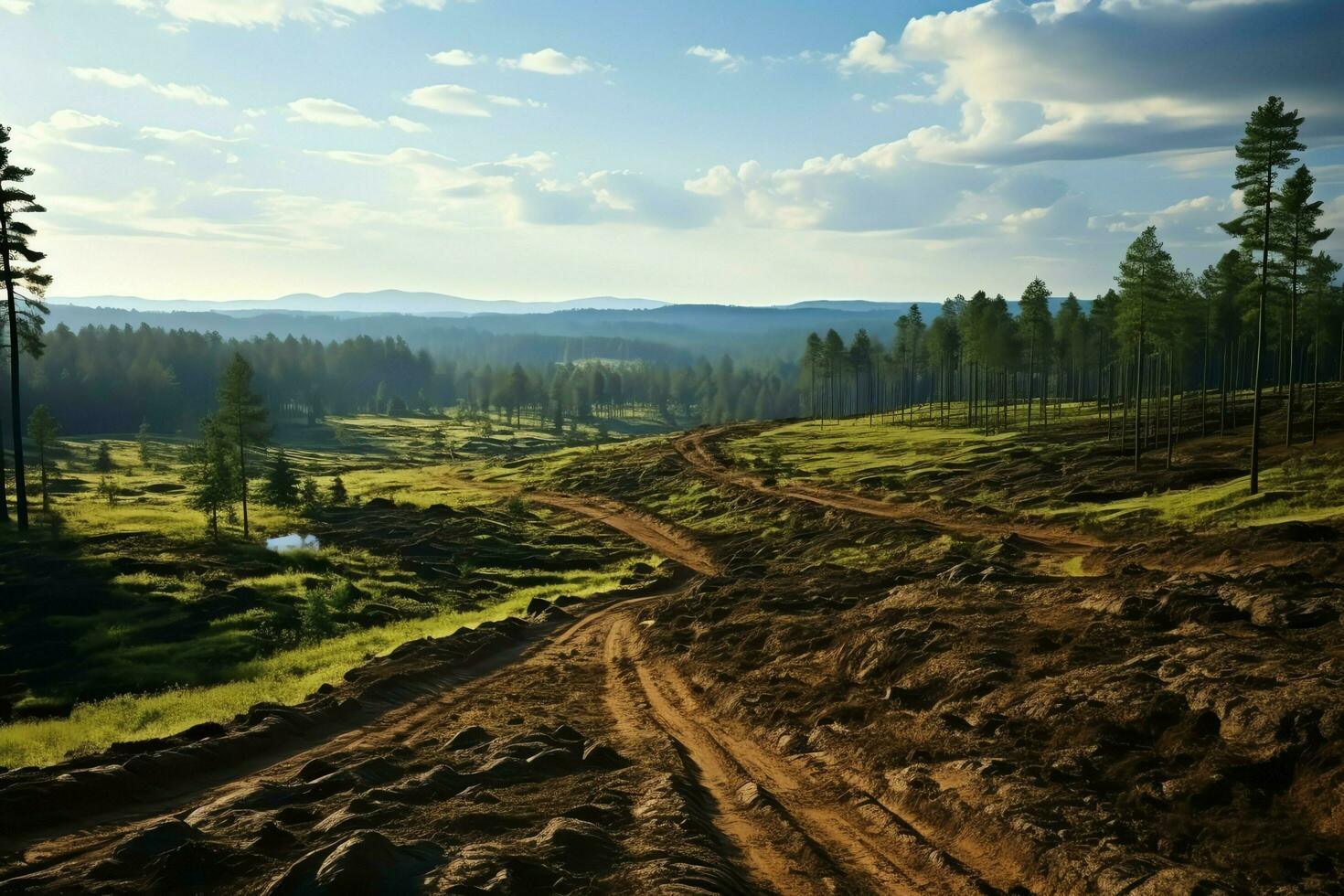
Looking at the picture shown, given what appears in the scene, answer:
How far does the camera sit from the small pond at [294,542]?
6138 centimetres

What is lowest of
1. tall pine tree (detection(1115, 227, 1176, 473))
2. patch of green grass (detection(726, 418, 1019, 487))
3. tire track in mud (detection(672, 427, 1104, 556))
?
tire track in mud (detection(672, 427, 1104, 556))

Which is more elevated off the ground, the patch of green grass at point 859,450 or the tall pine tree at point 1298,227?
the tall pine tree at point 1298,227

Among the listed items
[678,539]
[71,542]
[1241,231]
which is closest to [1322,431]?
[1241,231]

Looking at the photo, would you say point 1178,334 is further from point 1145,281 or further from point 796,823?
point 796,823

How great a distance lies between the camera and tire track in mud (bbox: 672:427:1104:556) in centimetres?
4547

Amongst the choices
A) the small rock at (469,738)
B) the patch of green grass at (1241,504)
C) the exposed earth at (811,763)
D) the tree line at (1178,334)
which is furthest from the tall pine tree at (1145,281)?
the small rock at (469,738)

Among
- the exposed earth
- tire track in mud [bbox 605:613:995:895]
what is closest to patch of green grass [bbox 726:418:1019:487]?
the exposed earth

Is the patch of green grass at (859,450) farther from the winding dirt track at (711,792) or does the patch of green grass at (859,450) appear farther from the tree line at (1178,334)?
the winding dirt track at (711,792)

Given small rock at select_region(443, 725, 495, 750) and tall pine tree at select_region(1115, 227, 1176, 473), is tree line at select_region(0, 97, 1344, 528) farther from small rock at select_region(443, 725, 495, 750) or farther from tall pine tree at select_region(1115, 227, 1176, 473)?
small rock at select_region(443, 725, 495, 750)

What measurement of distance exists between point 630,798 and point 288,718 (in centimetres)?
1031

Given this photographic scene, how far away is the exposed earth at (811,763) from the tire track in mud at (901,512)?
12.4m

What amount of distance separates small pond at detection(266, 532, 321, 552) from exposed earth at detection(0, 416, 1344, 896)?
3383cm

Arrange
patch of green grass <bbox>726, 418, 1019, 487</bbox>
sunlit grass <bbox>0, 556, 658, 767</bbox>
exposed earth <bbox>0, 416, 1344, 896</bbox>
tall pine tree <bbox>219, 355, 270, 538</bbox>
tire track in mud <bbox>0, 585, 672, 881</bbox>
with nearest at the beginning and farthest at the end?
exposed earth <bbox>0, 416, 1344, 896</bbox>
tire track in mud <bbox>0, 585, 672, 881</bbox>
sunlit grass <bbox>0, 556, 658, 767</bbox>
tall pine tree <bbox>219, 355, 270, 538</bbox>
patch of green grass <bbox>726, 418, 1019, 487</bbox>

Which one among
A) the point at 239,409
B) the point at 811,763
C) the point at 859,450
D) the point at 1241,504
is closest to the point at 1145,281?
the point at 1241,504
